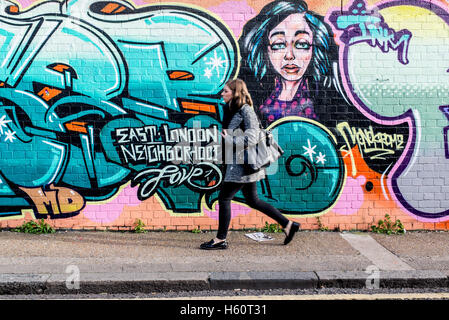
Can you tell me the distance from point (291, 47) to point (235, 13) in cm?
84

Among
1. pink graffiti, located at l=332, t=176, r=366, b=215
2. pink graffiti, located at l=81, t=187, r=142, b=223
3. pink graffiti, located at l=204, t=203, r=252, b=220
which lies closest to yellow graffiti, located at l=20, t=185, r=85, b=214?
pink graffiti, located at l=81, t=187, r=142, b=223

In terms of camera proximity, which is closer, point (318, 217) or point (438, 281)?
point (438, 281)

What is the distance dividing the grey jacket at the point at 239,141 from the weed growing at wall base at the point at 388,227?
2.13m

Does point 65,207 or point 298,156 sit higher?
point 298,156

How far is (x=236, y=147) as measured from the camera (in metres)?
5.41

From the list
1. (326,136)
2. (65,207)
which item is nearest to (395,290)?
(326,136)

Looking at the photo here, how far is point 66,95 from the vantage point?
6.39 meters

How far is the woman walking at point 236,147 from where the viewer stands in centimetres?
540

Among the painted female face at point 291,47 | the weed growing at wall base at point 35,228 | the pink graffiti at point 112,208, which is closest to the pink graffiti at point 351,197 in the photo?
the painted female face at point 291,47

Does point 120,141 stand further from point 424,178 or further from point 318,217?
point 424,178

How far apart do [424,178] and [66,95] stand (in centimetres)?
478

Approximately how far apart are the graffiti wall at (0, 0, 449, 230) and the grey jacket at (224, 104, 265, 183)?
0.90 meters

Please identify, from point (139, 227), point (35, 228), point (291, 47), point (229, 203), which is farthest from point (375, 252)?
point (35, 228)
